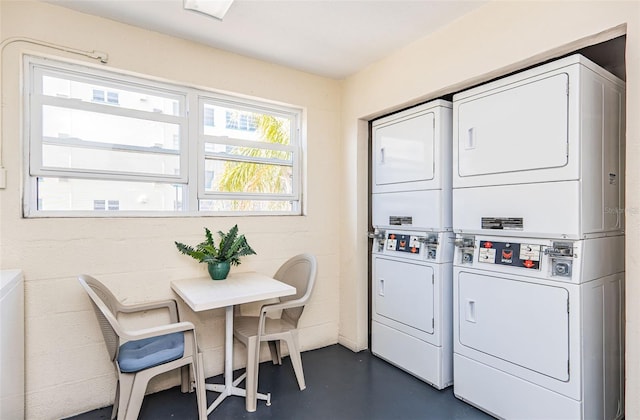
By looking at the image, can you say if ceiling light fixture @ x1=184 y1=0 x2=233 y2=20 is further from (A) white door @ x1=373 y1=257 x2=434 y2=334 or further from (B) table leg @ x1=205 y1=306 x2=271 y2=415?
(A) white door @ x1=373 y1=257 x2=434 y2=334

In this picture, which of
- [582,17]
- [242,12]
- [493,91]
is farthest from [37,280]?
[582,17]

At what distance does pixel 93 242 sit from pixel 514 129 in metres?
2.91

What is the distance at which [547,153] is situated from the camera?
1.92 meters

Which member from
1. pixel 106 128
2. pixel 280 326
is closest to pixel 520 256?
pixel 280 326

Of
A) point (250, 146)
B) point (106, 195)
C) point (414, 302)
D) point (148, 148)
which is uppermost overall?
point (250, 146)

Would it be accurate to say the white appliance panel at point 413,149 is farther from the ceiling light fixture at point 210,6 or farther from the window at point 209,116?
the ceiling light fixture at point 210,6

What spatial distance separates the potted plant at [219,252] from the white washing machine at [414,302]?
1.24 meters

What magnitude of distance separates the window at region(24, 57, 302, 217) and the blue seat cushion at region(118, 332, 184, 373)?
0.93 metres

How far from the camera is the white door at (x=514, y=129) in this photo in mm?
1885

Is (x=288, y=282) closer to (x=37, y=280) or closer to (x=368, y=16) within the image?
(x=37, y=280)

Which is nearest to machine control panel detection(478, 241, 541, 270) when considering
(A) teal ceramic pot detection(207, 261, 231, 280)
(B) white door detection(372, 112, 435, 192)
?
(B) white door detection(372, 112, 435, 192)

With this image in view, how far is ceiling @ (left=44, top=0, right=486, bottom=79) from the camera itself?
86.8 inches

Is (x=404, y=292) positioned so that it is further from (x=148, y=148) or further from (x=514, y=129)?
A: (x=148, y=148)

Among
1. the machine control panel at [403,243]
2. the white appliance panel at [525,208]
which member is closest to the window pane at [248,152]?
the machine control panel at [403,243]
